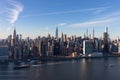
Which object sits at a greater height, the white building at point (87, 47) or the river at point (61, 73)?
the white building at point (87, 47)

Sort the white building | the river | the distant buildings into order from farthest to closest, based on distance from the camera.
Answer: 1. the white building
2. the distant buildings
3. the river

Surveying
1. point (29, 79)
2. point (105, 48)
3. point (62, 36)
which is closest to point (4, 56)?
point (29, 79)

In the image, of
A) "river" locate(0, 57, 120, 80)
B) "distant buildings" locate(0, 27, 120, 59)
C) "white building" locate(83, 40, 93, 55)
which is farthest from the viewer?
"white building" locate(83, 40, 93, 55)

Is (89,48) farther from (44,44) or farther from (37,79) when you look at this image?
(37,79)

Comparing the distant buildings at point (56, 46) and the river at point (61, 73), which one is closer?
the river at point (61, 73)

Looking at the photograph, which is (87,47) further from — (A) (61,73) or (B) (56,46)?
(A) (61,73)

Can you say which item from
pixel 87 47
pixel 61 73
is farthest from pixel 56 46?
pixel 61 73

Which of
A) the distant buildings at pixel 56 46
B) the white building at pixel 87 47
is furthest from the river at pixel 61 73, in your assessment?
the white building at pixel 87 47

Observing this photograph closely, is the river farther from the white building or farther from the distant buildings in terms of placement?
the white building

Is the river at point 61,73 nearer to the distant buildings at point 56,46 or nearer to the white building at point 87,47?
the distant buildings at point 56,46

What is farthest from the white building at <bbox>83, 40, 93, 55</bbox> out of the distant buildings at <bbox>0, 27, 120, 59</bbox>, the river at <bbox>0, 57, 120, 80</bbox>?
the river at <bbox>0, 57, 120, 80</bbox>

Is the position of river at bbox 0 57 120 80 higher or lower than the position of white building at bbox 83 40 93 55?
lower
